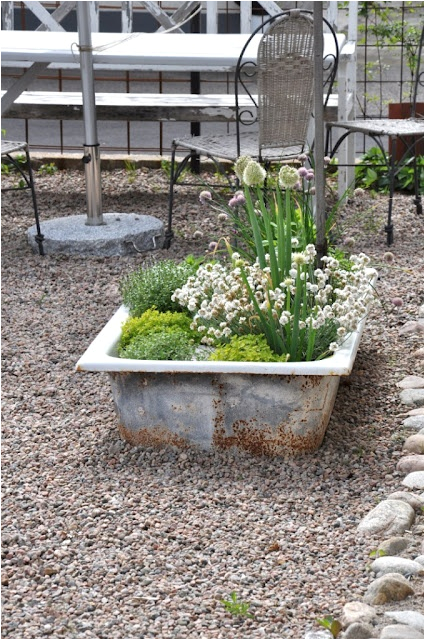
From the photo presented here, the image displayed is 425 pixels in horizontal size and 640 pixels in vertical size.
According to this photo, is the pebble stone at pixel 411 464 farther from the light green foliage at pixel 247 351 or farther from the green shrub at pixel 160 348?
the green shrub at pixel 160 348

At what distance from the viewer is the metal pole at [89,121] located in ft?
Result: 17.2

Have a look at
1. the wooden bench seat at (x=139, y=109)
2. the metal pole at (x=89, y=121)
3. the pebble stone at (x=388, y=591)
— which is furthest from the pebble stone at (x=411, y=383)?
the wooden bench seat at (x=139, y=109)

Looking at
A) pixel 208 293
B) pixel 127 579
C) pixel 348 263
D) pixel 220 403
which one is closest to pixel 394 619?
pixel 127 579

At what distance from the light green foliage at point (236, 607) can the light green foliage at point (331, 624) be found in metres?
0.15

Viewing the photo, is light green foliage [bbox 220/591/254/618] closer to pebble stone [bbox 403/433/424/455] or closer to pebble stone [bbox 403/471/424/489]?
pebble stone [bbox 403/471/424/489]

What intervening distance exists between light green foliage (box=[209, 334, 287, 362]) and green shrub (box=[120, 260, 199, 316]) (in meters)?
0.49

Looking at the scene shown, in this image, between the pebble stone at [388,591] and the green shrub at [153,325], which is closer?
the pebble stone at [388,591]

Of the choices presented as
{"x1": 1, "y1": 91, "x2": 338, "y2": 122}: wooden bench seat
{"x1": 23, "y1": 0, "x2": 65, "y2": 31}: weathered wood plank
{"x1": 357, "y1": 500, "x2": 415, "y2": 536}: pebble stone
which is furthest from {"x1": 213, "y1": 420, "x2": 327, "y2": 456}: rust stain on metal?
{"x1": 23, "y1": 0, "x2": 65, "y2": 31}: weathered wood plank

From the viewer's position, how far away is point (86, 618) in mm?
2238

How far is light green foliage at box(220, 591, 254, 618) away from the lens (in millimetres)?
2225

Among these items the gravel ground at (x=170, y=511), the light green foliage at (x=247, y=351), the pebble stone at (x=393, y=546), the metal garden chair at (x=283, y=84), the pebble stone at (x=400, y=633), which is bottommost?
the gravel ground at (x=170, y=511)

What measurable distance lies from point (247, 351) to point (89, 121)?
9.05 ft

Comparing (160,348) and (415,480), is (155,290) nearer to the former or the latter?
(160,348)

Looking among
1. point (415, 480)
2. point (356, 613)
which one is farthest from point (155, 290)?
point (356, 613)
